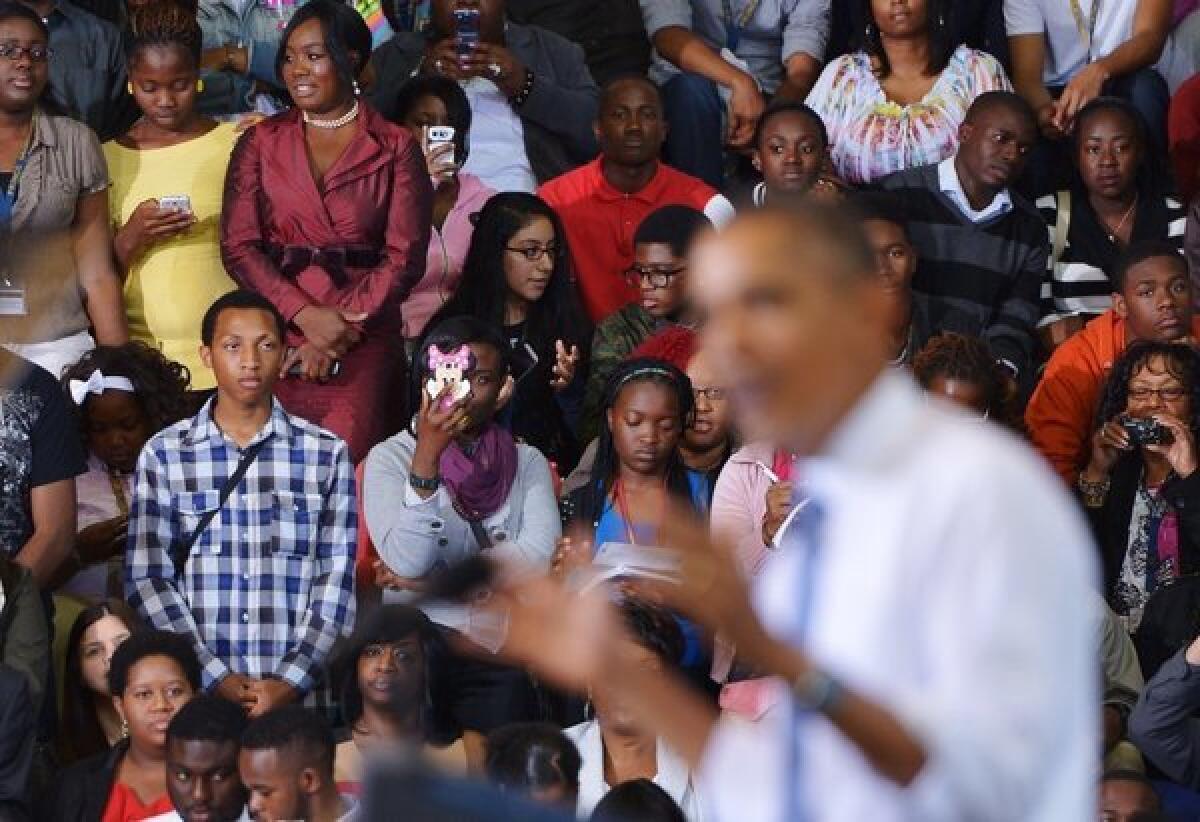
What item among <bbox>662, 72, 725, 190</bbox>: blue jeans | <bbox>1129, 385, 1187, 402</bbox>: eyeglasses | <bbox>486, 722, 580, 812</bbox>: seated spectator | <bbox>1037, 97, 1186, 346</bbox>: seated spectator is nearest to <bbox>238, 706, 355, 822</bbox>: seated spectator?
<bbox>486, 722, 580, 812</bbox>: seated spectator

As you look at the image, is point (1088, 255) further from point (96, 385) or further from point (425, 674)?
point (96, 385)

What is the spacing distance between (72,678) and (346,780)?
2.94ft

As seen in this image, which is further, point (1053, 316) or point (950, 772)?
point (1053, 316)

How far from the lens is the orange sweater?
7.31 meters

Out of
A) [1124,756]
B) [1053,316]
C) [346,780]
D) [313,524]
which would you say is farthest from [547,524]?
[1053,316]

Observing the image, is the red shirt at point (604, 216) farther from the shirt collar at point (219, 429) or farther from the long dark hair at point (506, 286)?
the shirt collar at point (219, 429)

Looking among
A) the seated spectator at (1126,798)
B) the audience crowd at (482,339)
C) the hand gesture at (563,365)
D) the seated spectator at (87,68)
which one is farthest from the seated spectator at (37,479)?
the seated spectator at (1126,798)

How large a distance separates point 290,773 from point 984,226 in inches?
130

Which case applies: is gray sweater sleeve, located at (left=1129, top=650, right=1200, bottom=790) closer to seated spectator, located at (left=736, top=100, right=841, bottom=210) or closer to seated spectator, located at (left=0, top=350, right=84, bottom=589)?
seated spectator, located at (left=736, top=100, right=841, bottom=210)

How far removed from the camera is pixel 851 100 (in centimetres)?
838

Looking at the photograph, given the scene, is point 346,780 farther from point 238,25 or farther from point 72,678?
point 238,25

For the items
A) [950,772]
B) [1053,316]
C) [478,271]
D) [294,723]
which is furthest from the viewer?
[1053,316]

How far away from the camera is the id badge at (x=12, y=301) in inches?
110

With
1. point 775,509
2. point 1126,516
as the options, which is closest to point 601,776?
point 775,509
